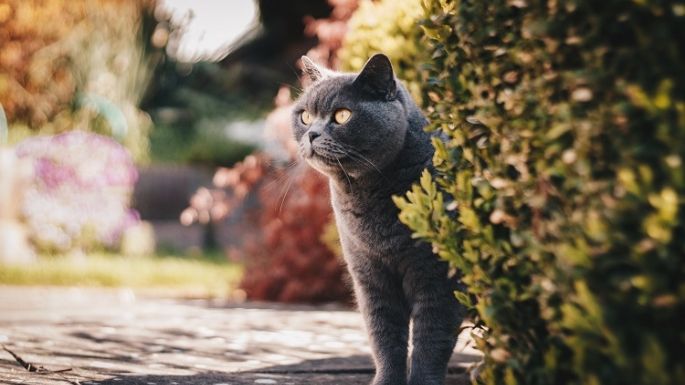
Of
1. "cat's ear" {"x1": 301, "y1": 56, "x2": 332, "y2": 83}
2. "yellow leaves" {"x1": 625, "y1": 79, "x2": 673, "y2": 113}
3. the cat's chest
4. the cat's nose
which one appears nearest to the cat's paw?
the cat's chest

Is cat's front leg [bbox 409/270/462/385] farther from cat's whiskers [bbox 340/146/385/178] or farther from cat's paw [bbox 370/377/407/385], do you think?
cat's whiskers [bbox 340/146/385/178]

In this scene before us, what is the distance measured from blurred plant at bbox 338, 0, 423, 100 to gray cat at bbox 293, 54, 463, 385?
0.82 metres

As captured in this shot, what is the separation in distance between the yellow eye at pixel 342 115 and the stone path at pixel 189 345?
0.92 m

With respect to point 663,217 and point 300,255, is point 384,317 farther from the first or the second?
point 300,255

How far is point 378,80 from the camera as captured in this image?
9.16ft

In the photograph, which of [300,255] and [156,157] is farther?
[156,157]

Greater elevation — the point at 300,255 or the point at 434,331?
the point at 300,255

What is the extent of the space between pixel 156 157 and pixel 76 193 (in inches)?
112

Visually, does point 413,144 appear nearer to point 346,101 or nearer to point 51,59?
point 346,101

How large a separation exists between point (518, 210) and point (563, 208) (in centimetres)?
18

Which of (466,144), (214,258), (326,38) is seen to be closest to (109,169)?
(214,258)

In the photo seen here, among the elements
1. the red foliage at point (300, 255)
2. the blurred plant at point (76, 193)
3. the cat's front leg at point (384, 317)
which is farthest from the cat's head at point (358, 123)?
the blurred plant at point (76, 193)

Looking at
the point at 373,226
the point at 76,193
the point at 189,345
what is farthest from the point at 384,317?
the point at 76,193

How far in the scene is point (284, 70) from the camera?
13836 mm
